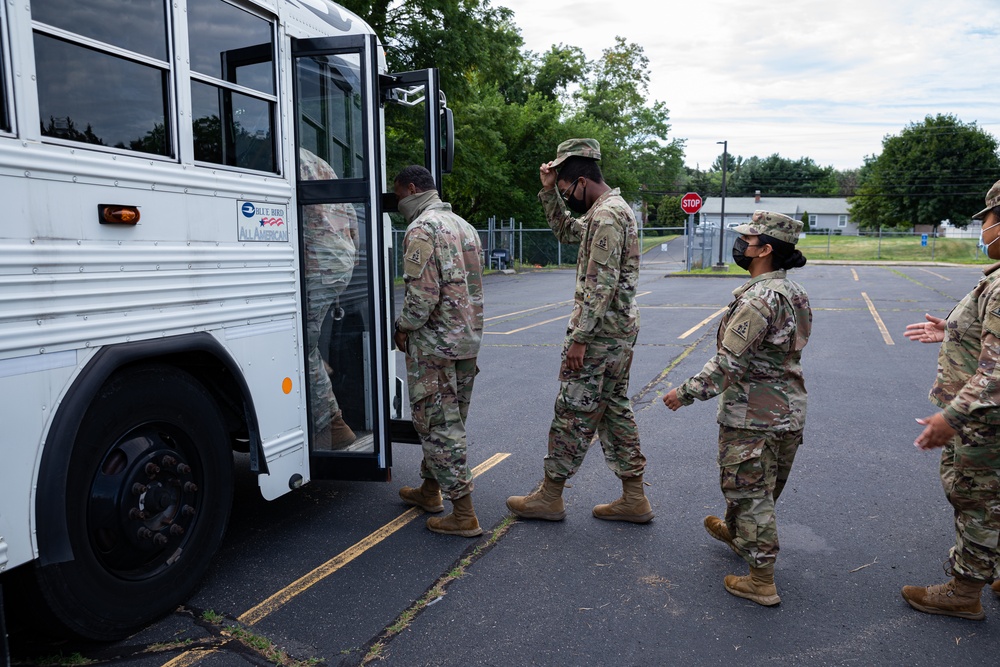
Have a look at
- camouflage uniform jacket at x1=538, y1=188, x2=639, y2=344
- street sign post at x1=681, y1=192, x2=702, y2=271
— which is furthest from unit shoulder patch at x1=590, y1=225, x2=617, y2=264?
street sign post at x1=681, y1=192, x2=702, y2=271

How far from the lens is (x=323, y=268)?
13.2ft

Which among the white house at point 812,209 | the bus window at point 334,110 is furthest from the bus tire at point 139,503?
Answer: the white house at point 812,209

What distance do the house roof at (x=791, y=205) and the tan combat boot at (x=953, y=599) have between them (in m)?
91.2

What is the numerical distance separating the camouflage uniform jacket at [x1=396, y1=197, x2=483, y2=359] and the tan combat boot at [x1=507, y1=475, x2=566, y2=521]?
945 millimetres

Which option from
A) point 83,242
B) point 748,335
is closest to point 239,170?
point 83,242

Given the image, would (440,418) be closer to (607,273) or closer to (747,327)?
(607,273)

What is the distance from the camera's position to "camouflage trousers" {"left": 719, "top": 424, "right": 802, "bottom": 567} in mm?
3391

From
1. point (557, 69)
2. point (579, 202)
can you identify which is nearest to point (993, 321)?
point (579, 202)

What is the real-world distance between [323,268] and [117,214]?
1319mm

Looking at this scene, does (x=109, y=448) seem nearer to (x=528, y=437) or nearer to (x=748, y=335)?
(x=748, y=335)

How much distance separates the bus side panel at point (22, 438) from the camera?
8.04 feet

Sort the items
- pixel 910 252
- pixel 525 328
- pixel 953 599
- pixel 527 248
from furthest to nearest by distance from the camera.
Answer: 1. pixel 910 252
2. pixel 527 248
3. pixel 525 328
4. pixel 953 599

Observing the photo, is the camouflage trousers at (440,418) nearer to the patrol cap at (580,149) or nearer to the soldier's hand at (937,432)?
the patrol cap at (580,149)

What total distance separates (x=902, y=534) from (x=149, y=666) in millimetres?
3871
